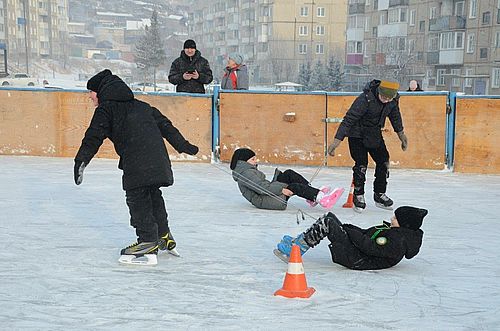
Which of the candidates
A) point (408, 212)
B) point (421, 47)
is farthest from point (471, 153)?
point (421, 47)

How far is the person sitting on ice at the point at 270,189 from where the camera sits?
812 cm

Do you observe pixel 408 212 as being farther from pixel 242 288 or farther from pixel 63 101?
pixel 63 101

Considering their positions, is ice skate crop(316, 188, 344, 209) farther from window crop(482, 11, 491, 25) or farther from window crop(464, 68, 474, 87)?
window crop(482, 11, 491, 25)

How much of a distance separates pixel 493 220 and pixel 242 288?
13.2ft

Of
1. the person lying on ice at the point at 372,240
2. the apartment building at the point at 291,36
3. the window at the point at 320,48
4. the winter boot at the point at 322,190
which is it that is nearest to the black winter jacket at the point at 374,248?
the person lying on ice at the point at 372,240

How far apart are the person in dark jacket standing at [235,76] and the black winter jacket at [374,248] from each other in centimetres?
707

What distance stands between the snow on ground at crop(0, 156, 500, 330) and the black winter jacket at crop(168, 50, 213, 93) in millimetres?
3352

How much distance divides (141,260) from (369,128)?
141 inches

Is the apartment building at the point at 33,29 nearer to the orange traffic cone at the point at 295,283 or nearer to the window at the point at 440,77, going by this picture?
the window at the point at 440,77

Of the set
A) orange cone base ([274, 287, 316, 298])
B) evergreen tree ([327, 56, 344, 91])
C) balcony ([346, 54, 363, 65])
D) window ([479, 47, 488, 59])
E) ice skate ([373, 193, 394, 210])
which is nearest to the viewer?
orange cone base ([274, 287, 316, 298])

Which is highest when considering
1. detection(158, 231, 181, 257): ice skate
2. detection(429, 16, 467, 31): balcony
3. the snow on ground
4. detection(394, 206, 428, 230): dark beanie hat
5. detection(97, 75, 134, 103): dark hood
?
detection(429, 16, 467, 31): balcony

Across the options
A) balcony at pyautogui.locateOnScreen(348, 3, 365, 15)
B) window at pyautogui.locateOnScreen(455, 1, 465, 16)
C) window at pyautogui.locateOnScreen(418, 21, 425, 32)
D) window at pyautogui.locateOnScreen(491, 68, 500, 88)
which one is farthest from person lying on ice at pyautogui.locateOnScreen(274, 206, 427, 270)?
balcony at pyautogui.locateOnScreen(348, 3, 365, 15)

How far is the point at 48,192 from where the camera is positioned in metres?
9.34

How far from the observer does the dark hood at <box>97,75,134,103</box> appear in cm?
570
